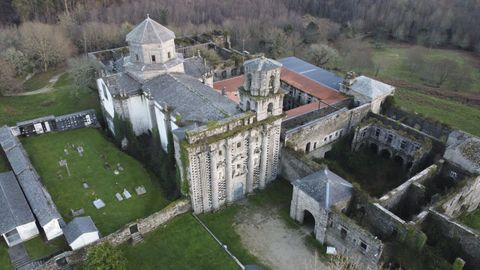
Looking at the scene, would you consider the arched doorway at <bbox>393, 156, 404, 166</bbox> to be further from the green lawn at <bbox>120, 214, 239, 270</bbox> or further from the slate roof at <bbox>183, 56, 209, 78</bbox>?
the slate roof at <bbox>183, 56, 209, 78</bbox>

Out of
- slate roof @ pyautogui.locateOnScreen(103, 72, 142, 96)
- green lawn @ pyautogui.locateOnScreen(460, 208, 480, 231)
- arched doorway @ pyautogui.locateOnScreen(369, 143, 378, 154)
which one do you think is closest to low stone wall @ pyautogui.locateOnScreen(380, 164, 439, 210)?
Result: green lawn @ pyautogui.locateOnScreen(460, 208, 480, 231)

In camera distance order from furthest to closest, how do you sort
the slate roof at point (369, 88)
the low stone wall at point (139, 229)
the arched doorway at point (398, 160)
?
the slate roof at point (369, 88)
the arched doorway at point (398, 160)
the low stone wall at point (139, 229)

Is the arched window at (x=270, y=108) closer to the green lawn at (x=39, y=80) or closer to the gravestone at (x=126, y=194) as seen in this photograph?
the gravestone at (x=126, y=194)

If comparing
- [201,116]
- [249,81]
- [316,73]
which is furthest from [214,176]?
[316,73]

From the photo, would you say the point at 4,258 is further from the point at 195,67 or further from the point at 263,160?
the point at 195,67

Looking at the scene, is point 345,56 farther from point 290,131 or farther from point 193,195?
point 193,195

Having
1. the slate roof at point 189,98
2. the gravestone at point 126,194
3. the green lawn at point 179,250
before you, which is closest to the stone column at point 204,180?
the green lawn at point 179,250
